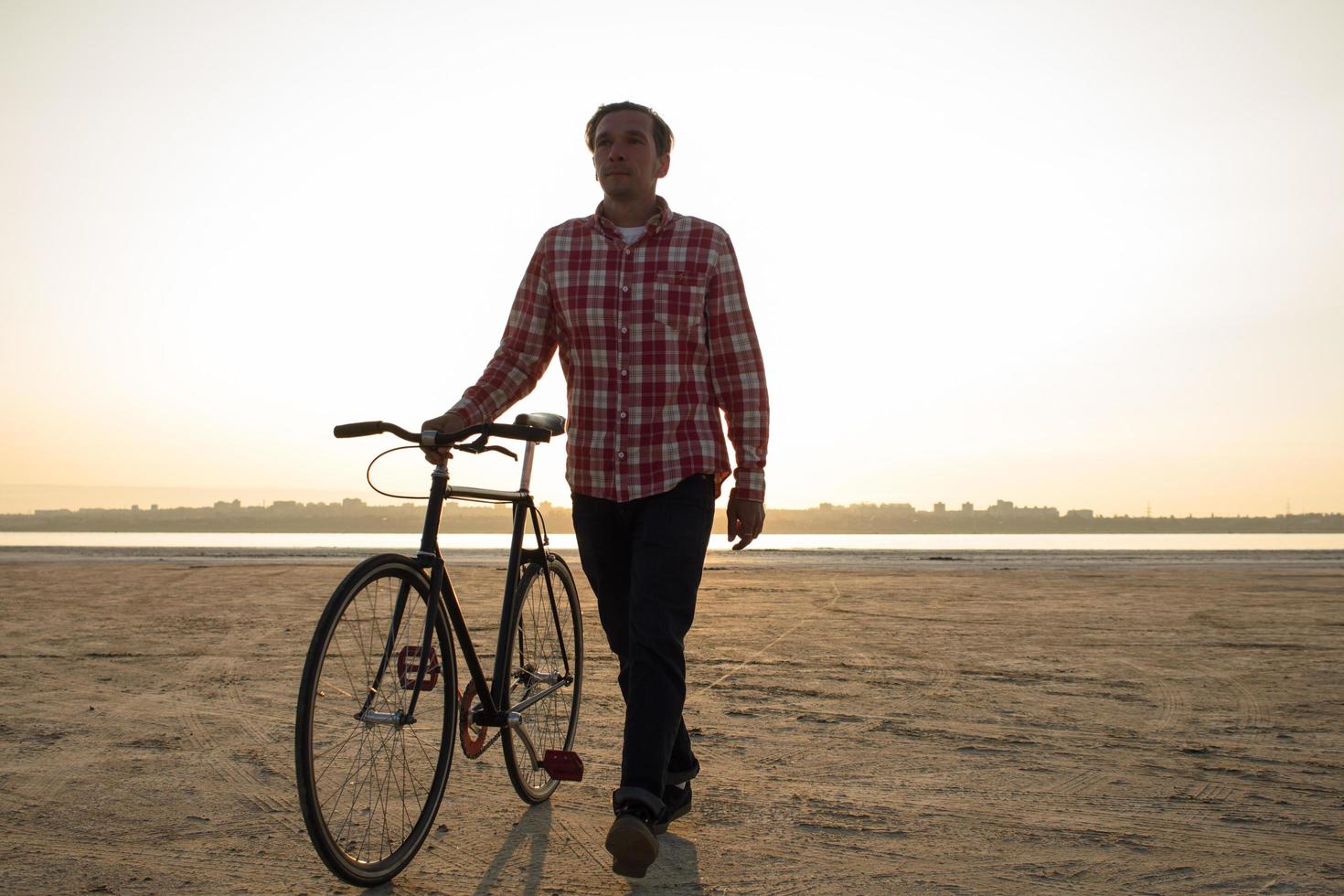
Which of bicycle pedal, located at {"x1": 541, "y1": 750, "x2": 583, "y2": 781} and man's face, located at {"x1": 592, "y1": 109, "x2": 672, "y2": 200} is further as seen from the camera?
bicycle pedal, located at {"x1": 541, "y1": 750, "x2": 583, "y2": 781}

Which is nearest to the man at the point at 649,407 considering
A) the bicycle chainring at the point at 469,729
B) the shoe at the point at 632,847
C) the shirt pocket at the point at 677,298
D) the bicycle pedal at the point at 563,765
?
the shirt pocket at the point at 677,298

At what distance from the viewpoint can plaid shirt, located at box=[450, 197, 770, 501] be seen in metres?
2.86

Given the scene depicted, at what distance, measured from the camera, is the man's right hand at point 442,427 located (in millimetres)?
2734

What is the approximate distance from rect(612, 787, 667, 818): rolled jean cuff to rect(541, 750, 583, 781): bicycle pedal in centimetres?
52

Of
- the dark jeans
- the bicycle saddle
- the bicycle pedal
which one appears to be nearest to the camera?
the dark jeans

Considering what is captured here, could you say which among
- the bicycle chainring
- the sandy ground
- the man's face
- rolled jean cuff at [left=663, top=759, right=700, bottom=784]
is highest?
the man's face

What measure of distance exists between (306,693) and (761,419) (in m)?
1.49

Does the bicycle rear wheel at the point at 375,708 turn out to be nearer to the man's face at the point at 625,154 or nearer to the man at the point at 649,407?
the man at the point at 649,407

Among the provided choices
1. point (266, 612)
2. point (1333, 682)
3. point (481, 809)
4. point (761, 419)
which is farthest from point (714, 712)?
point (266, 612)

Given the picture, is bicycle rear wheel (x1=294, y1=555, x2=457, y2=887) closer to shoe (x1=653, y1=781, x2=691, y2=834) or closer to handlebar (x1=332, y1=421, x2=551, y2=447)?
handlebar (x1=332, y1=421, x2=551, y2=447)

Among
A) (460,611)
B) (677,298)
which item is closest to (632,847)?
(460,611)

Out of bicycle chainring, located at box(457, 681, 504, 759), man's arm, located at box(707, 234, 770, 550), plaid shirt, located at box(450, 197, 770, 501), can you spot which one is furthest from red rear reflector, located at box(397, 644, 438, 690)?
man's arm, located at box(707, 234, 770, 550)

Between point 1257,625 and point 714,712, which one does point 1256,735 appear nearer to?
point 714,712

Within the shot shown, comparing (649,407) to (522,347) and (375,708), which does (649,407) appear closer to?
(522,347)
